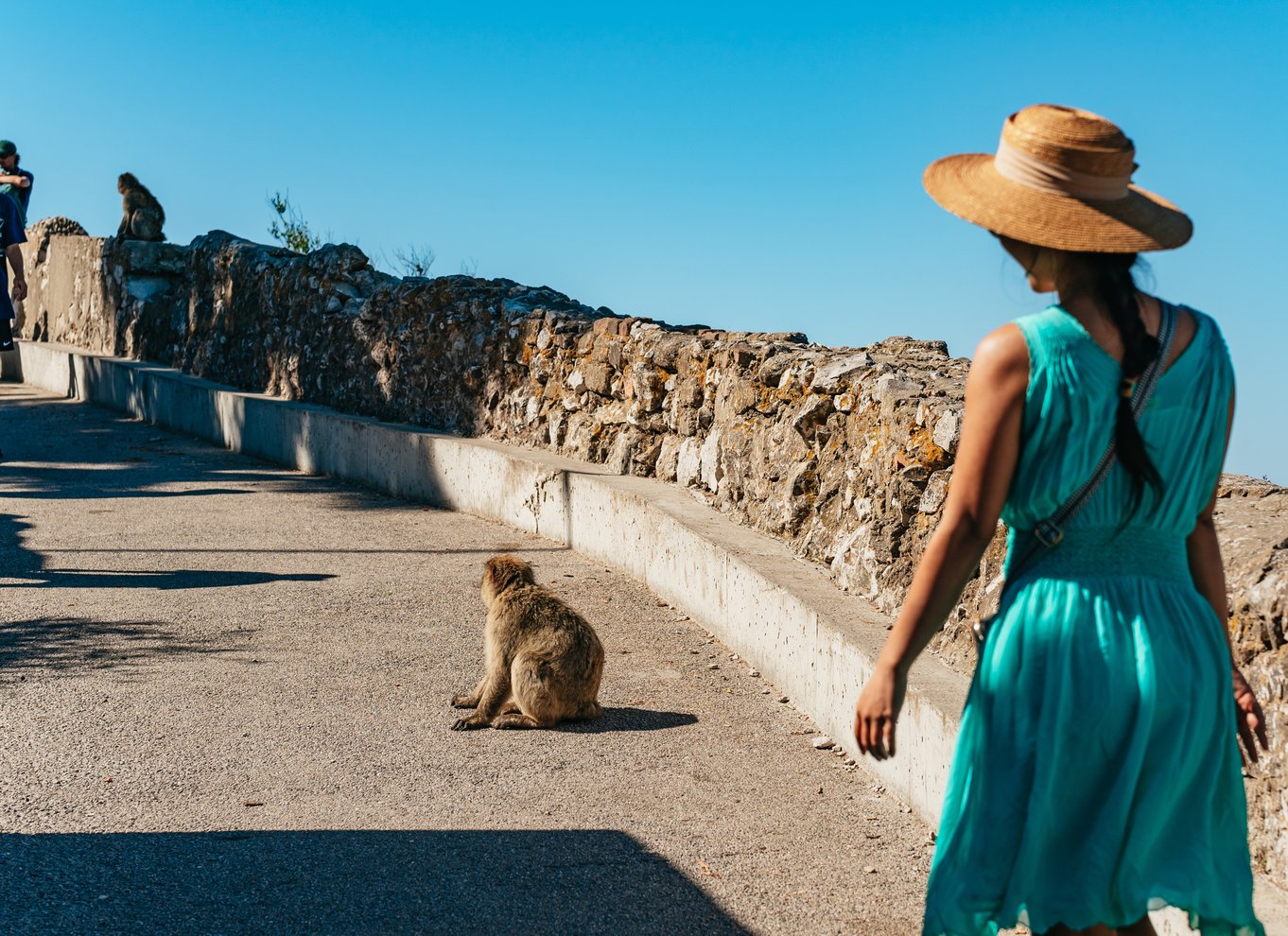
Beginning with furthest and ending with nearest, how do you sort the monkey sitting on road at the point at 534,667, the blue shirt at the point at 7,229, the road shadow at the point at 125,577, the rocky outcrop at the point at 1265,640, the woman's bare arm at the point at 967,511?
1. the blue shirt at the point at 7,229
2. the road shadow at the point at 125,577
3. the monkey sitting on road at the point at 534,667
4. the rocky outcrop at the point at 1265,640
5. the woman's bare arm at the point at 967,511

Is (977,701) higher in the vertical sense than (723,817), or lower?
higher

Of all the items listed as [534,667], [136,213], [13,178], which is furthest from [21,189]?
[534,667]

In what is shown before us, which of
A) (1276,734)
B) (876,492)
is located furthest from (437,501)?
(1276,734)

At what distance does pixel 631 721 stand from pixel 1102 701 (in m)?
3.31

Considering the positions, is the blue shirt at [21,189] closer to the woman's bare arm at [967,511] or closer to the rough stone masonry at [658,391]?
the rough stone masonry at [658,391]

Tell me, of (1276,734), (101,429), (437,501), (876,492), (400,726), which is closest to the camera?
(1276,734)

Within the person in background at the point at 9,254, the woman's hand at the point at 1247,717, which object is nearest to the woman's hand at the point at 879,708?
the woman's hand at the point at 1247,717

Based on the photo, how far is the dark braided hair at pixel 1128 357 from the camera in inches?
95.5

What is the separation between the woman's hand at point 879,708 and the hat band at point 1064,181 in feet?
3.06

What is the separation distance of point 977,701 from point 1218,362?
Answer: 0.76m

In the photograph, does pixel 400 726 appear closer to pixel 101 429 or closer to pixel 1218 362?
pixel 1218 362

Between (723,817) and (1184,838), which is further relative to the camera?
(723,817)

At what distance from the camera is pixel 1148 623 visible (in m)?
2.45

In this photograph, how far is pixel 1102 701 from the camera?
7.93 feet
